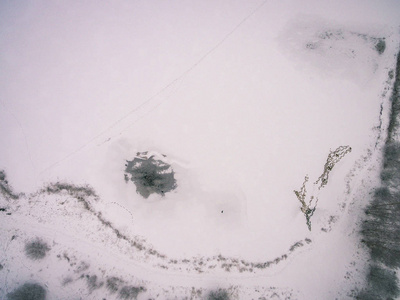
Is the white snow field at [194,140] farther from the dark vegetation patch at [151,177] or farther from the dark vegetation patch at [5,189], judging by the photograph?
the dark vegetation patch at [151,177]

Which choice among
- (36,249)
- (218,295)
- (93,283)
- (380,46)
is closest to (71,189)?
(36,249)


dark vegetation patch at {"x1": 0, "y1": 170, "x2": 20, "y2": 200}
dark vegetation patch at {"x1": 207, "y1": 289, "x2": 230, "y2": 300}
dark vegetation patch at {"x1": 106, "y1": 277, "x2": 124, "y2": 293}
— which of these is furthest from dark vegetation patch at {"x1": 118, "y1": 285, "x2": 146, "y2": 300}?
dark vegetation patch at {"x1": 0, "y1": 170, "x2": 20, "y2": 200}

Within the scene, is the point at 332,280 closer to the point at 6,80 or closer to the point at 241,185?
the point at 241,185

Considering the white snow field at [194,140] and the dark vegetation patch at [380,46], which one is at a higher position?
the dark vegetation patch at [380,46]

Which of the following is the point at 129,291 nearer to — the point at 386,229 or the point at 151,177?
the point at 151,177

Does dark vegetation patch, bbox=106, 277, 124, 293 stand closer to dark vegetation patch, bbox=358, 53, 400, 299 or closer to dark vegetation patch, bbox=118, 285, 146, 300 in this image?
dark vegetation patch, bbox=118, 285, 146, 300

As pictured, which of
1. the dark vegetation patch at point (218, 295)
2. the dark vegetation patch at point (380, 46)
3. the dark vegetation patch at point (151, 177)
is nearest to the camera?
the dark vegetation patch at point (218, 295)

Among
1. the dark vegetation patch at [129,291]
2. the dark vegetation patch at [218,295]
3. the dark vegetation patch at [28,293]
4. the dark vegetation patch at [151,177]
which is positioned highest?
the dark vegetation patch at [151,177]

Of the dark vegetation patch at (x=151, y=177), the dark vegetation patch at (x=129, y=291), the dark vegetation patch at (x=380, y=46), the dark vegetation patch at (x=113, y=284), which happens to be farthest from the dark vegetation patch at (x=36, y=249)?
the dark vegetation patch at (x=380, y=46)
